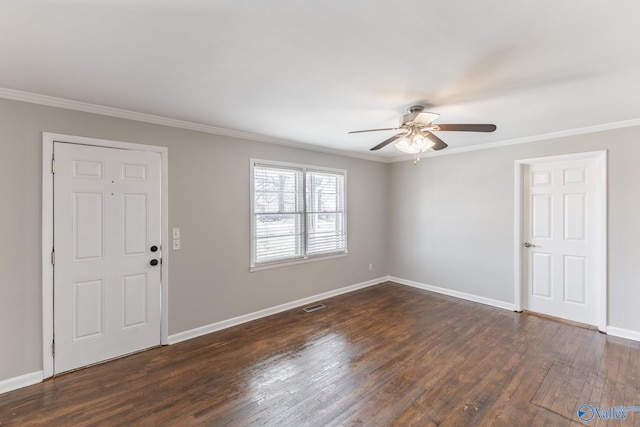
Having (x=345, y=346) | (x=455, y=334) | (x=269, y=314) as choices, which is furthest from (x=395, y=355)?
(x=269, y=314)

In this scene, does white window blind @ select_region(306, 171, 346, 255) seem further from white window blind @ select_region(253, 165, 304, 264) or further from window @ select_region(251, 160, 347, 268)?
white window blind @ select_region(253, 165, 304, 264)

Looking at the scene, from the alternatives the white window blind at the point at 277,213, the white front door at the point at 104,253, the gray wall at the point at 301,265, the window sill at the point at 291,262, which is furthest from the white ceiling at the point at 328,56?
the window sill at the point at 291,262

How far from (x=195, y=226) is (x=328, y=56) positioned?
2.49 meters

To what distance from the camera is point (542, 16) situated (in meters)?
1.46

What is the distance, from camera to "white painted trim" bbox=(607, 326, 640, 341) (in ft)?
10.7

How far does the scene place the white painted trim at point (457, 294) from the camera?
4305 millimetres

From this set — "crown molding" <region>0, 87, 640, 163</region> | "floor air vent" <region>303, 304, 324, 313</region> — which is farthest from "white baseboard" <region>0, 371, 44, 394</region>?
"floor air vent" <region>303, 304, 324, 313</region>

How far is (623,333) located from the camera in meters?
3.33

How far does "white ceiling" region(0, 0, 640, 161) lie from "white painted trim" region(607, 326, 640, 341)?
2.46m

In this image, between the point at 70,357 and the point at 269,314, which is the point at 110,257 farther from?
the point at 269,314

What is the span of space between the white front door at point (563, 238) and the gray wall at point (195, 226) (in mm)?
2457

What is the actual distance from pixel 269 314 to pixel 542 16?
4.04m

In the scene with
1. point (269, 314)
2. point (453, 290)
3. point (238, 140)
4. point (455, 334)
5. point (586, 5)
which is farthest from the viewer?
point (453, 290)

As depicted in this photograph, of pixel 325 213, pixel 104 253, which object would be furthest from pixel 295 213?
pixel 104 253
